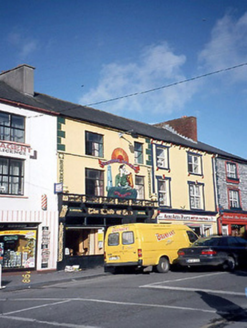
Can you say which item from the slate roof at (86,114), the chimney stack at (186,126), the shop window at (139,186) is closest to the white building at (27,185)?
the slate roof at (86,114)

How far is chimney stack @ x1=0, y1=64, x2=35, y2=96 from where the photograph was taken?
22.4 metres

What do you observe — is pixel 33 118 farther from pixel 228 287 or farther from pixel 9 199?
pixel 228 287

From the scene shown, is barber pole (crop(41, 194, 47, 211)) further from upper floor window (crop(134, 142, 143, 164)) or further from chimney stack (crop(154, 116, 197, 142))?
chimney stack (crop(154, 116, 197, 142))

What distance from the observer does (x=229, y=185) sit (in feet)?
Result: 107

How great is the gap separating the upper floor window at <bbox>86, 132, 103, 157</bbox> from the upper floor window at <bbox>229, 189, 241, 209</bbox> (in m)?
14.3

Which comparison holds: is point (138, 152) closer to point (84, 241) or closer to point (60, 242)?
point (84, 241)

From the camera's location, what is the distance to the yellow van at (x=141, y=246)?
16.2 metres

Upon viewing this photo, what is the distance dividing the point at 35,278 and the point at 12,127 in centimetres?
759

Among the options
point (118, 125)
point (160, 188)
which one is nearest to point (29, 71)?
point (118, 125)

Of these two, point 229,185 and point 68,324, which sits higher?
point 229,185

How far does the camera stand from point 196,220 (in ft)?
94.5

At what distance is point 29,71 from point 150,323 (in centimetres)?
1841

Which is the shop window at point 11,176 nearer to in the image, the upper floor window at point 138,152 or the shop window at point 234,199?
the upper floor window at point 138,152

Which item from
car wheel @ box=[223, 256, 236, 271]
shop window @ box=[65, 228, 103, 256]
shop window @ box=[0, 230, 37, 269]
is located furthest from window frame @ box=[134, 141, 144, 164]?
car wheel @ box=[223, 256, 236, 271]
